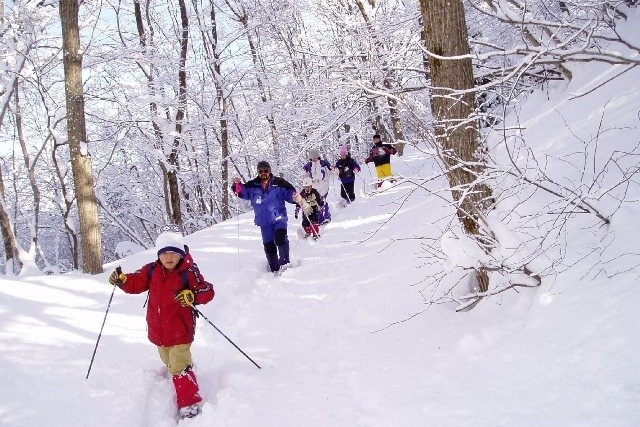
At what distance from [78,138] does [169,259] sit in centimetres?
422

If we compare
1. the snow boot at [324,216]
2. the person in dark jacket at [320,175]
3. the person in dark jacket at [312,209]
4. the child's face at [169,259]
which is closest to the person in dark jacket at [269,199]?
the person in dark jacket at [312,209]

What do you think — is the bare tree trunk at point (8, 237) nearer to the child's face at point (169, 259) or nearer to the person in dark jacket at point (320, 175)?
A: the person in dark jacket at point (320, 175)

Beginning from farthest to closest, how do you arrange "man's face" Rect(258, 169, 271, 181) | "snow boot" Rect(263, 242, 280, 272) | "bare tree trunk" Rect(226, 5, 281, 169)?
"bare tree trunk" Rect(226, 5, 281, 169)
"snow boot" Rect(263, 242, 280, 272)
"man's face" Rect(258, 169, 271, 181)

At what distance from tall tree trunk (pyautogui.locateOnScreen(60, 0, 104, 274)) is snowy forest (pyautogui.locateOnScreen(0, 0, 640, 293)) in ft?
0.07

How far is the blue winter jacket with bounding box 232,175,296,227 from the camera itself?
692 cm

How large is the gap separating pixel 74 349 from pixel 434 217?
4816 millimetres

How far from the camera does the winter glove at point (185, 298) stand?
3705 mm

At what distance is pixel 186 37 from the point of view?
14.9 meters

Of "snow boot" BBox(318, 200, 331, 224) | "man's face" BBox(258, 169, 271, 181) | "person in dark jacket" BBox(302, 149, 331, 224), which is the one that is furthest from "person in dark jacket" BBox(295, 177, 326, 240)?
"man's face" BBox(258, 169, 271, 181)

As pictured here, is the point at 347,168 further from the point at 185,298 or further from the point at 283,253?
the point at 185,298

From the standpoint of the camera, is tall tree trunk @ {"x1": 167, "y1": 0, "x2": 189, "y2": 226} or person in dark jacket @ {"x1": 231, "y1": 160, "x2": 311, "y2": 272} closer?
person in dark jacket @ {"x1": 231, "y1": 160, "x2": 311, "y2": 272}

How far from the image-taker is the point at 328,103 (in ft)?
25.0

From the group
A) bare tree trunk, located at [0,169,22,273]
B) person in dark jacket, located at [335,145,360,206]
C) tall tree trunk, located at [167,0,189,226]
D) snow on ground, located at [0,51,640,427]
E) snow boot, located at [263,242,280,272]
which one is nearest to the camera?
snow on ground, located at [0,51,640,427]

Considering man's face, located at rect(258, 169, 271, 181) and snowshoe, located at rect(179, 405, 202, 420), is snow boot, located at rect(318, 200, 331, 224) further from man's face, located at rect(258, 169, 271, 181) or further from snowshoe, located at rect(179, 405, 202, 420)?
snowshoe, located at rect(179, 405, 202, 420)
